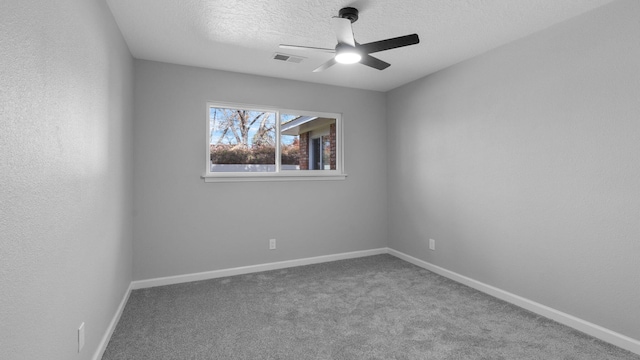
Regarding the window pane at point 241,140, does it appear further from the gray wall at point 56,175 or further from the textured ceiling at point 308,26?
the gray wall at point 56,175

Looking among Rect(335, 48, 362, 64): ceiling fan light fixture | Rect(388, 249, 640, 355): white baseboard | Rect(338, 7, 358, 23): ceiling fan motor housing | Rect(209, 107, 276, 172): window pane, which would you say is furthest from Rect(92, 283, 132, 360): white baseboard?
Rect(388, 249, 640, 355): white baseboard

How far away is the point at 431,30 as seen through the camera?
2719 mm

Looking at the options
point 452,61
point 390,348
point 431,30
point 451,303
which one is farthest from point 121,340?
point 452,61

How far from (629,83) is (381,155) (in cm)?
281

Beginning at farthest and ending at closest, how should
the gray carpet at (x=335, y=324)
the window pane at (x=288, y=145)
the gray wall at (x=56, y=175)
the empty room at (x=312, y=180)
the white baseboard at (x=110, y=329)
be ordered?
the window pane at (x=288, y=145)
the gray carpet at (x=335, y=324)
the white baseboard at (x=110, y=329)
the empty room at (x=312, y=180)
the gray wall at (x=56, y=175)

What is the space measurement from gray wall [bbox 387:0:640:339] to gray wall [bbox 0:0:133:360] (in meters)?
3.31

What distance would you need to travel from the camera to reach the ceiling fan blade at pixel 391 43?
2174mm

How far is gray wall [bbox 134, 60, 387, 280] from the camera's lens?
3.42 m

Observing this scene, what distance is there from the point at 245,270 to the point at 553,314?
10.0 feet

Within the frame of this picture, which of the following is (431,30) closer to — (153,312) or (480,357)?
(480,357)

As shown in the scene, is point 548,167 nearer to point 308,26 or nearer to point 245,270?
point 308,26

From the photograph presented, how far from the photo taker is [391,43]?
7.43ft

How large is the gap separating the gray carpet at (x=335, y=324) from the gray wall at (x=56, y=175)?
1.48 feet

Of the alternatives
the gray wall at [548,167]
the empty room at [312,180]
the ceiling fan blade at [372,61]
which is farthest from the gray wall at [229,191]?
the ceiling fan blade at [372,61]
